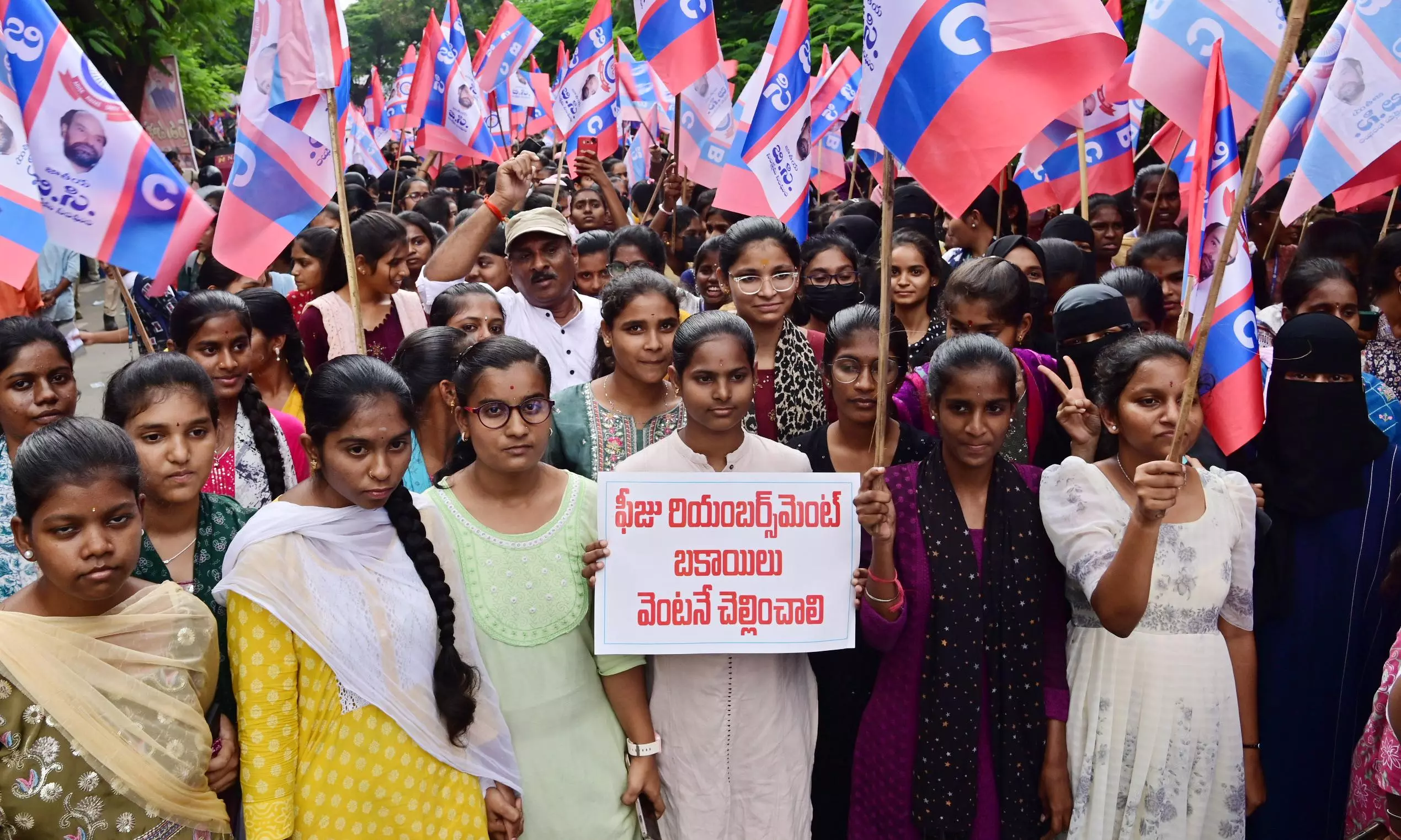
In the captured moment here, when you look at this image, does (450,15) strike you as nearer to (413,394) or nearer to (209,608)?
(413,394)

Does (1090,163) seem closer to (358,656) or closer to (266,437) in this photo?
(266,437)

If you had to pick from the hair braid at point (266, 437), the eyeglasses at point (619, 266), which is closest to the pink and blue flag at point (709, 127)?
the eyeglasses at point (619, 266)

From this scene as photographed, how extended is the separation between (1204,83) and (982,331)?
3.75 ft

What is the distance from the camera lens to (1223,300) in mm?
3238

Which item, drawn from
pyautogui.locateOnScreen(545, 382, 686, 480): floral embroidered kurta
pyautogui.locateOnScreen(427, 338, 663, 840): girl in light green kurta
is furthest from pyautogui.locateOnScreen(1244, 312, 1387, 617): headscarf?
pyautogui.locateOnScreen(427, 338, 663, 840): girl in light green kurta

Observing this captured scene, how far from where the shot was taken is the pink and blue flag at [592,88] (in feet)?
30.3

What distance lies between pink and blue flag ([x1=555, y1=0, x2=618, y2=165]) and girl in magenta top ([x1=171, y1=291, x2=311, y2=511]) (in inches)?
227

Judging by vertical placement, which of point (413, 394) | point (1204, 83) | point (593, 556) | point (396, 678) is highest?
point (1204, 83)

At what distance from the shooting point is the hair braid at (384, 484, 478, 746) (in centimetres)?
249

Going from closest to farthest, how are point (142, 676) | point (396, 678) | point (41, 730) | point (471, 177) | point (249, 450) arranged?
1. point (41, 730)
2. point (142, 676)
3. point (396, 678)
4. point (249, 450)
5. point (471, 177)

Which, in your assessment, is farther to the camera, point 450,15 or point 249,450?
point 450,15

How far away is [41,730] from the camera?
216 cm

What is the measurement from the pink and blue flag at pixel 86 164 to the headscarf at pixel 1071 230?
13.2 ft

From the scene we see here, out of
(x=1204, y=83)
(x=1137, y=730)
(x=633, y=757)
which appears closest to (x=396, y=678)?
(x=633, y=757)
